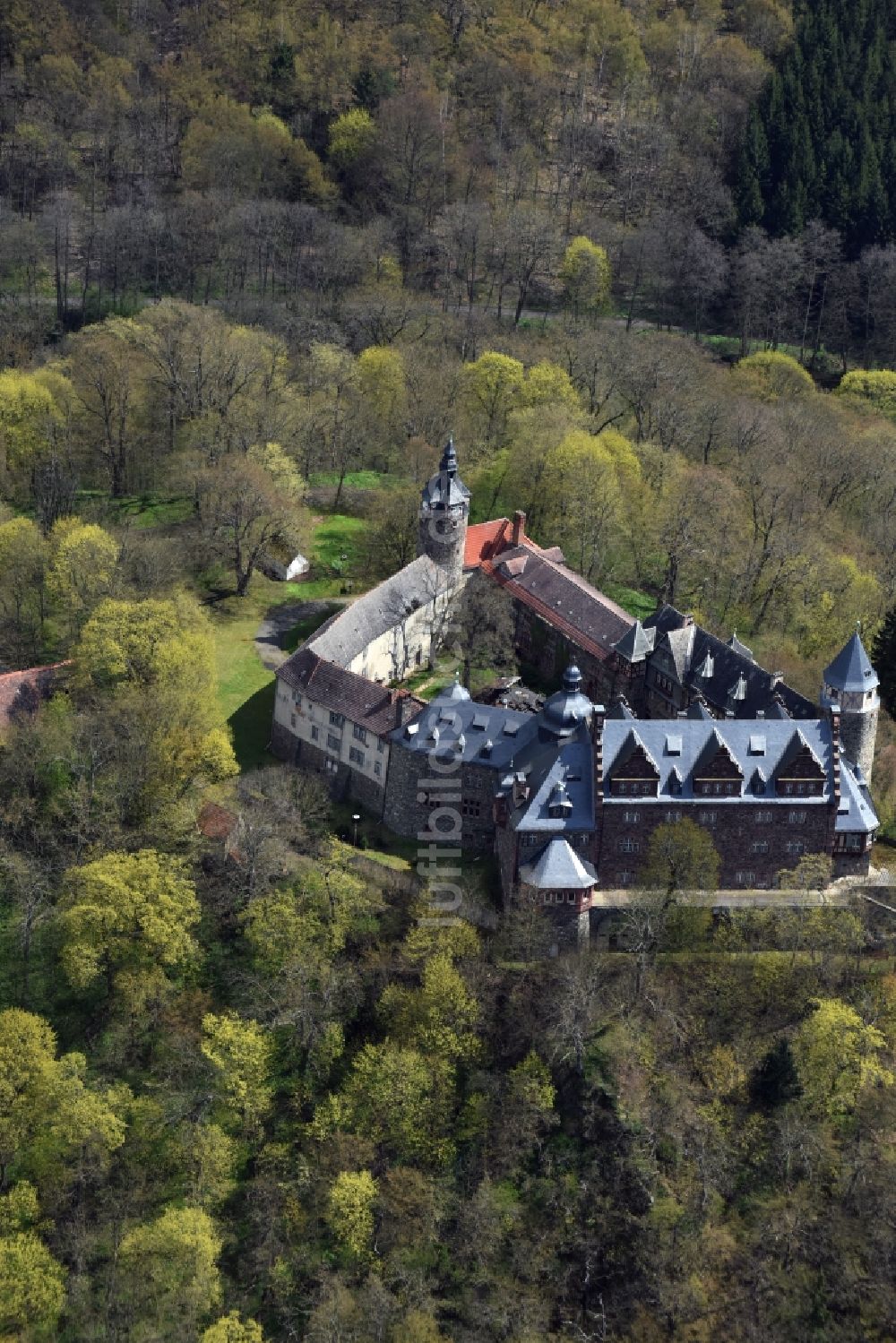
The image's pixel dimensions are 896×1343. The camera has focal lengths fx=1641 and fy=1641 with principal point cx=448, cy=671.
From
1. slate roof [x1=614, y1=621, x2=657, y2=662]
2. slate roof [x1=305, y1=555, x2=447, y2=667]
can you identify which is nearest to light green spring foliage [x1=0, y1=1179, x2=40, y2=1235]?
slate roof [x1=305, y1=555, x2=447, y2=667]

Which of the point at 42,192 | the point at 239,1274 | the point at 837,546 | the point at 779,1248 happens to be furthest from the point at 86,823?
the point at 42,192

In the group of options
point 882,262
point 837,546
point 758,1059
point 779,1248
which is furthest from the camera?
point 882,262

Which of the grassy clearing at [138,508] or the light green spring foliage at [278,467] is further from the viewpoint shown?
the grassy clearing at [138,508]

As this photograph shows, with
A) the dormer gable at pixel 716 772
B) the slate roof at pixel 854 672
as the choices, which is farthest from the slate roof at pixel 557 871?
the slate roof at pixel 854 672

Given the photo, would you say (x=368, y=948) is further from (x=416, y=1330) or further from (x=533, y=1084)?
(x=416, y=1330)

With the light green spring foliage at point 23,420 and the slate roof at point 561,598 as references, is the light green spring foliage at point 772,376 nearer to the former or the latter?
the slate roof at point 561,598

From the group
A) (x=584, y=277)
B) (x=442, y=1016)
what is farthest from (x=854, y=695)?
(x=584, y=277)

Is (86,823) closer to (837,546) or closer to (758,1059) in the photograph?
(758,1059)
